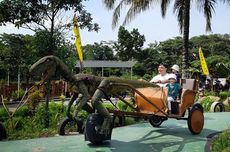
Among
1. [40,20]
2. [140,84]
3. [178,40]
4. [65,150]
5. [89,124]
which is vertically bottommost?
[65,150]

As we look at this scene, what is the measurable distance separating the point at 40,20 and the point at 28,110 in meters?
4.82

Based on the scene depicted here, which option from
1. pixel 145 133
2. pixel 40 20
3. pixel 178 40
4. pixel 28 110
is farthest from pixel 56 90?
pixel 178 40

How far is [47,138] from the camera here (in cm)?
788

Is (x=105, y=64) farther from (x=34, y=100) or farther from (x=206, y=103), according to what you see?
(x=34, y=100)

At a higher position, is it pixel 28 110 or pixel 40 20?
pixel 40 20

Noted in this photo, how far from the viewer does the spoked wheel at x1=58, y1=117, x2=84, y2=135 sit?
26.6ft

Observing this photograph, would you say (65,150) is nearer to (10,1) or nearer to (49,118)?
(49,118)

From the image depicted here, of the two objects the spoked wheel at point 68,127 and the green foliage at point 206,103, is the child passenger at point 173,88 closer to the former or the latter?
the spoked wheel at point 68,127

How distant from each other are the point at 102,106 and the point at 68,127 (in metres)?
2.46

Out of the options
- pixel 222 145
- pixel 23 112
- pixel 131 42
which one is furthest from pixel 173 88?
pixel 131 42

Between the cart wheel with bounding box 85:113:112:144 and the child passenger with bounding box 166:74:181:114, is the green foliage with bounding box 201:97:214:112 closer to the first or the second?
the child passenger with bounding box 166:74:181:114

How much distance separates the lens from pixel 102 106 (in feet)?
22.1

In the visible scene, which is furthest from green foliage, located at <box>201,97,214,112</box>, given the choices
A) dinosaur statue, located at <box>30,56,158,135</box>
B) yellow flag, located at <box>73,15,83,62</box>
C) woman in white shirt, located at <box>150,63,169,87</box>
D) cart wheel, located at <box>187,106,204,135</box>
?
dinosaur statue, located at <box>30,56,158,135</box>

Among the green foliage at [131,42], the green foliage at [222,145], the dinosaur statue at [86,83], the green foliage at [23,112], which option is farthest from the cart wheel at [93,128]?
the green foliage at [131,42]
